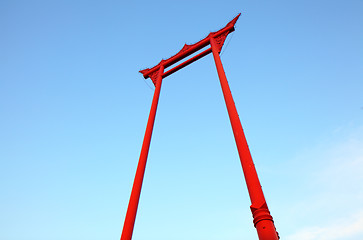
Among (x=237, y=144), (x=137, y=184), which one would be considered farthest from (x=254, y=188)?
(x=137, y=184)

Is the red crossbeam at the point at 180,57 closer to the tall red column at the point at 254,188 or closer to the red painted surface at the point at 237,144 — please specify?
the red painted surface at the point at 237,144

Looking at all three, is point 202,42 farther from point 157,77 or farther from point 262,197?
point 262,197

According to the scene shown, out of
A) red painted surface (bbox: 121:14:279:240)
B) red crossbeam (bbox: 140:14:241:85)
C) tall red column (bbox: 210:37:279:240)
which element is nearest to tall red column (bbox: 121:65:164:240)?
red painted surface (bbox: 121:14:279:240)

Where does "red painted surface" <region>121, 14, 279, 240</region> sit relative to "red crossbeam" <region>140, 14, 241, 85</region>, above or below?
below

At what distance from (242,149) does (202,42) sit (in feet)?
11.4

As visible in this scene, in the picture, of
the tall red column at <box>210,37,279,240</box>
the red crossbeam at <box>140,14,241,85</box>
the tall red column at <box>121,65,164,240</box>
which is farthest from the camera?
the red crossbeam at <box>140,14,241,85</box>

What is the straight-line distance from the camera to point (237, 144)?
118 inches

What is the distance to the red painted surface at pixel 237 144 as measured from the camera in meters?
2.31

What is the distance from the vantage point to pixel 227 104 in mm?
3604

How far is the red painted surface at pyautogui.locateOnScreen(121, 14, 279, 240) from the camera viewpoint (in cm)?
231

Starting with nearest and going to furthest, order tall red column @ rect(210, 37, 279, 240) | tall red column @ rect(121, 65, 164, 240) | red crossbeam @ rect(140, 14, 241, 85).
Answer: tall red column @ rect(210, 37, 279, 240), tall red column @ rect(121, 65, 164, 240), red crossbeam @ rect(140, 14, 241, 85)

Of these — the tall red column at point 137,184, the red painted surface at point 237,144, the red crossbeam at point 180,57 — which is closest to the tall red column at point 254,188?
the red painted surface at point 237,144

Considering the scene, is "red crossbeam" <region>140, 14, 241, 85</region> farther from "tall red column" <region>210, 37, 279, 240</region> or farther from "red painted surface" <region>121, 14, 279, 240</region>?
"tall red column" <region>210, 37, 279, 240</region>

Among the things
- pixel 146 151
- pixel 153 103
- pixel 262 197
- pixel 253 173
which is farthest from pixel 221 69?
pixel 262 197
